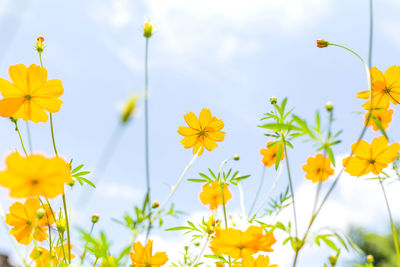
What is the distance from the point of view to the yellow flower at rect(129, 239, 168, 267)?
47.9 inches

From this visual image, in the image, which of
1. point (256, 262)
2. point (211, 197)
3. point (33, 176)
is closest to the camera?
point (33, 176)

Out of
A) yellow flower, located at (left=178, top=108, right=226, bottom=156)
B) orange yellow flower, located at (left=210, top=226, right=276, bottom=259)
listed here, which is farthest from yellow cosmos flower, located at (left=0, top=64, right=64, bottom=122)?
orange yellow flower, located at (left=210, top=226, right=276, bottom=259)

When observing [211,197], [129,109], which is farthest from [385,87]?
[129,109]

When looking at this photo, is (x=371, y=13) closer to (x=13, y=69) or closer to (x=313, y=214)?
(x=313, y=214)

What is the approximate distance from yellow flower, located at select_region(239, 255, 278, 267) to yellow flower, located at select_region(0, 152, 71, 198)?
0.69 metres

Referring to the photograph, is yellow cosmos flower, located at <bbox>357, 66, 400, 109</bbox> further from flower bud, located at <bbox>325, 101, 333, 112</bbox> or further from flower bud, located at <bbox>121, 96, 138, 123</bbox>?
flower bud, located at <bbox>121, 96, 138, 123</bbox>

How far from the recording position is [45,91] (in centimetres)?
130

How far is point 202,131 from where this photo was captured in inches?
65.2

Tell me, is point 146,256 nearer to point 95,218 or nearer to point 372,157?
point 95,218

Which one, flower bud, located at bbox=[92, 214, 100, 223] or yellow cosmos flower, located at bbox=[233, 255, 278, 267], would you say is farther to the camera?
flower bud, located at bbox=[92, 214, 100, 223]

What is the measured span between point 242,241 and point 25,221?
90 centimetres

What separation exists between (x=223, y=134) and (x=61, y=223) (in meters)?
0.82

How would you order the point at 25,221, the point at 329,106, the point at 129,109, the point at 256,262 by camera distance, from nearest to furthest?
the point at 129,109 < the point at 329,106 < the point at 256,262 < the point at 25,221

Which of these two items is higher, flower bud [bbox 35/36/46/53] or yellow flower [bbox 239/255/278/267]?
flower bud [bbox 35/36/46/53]
